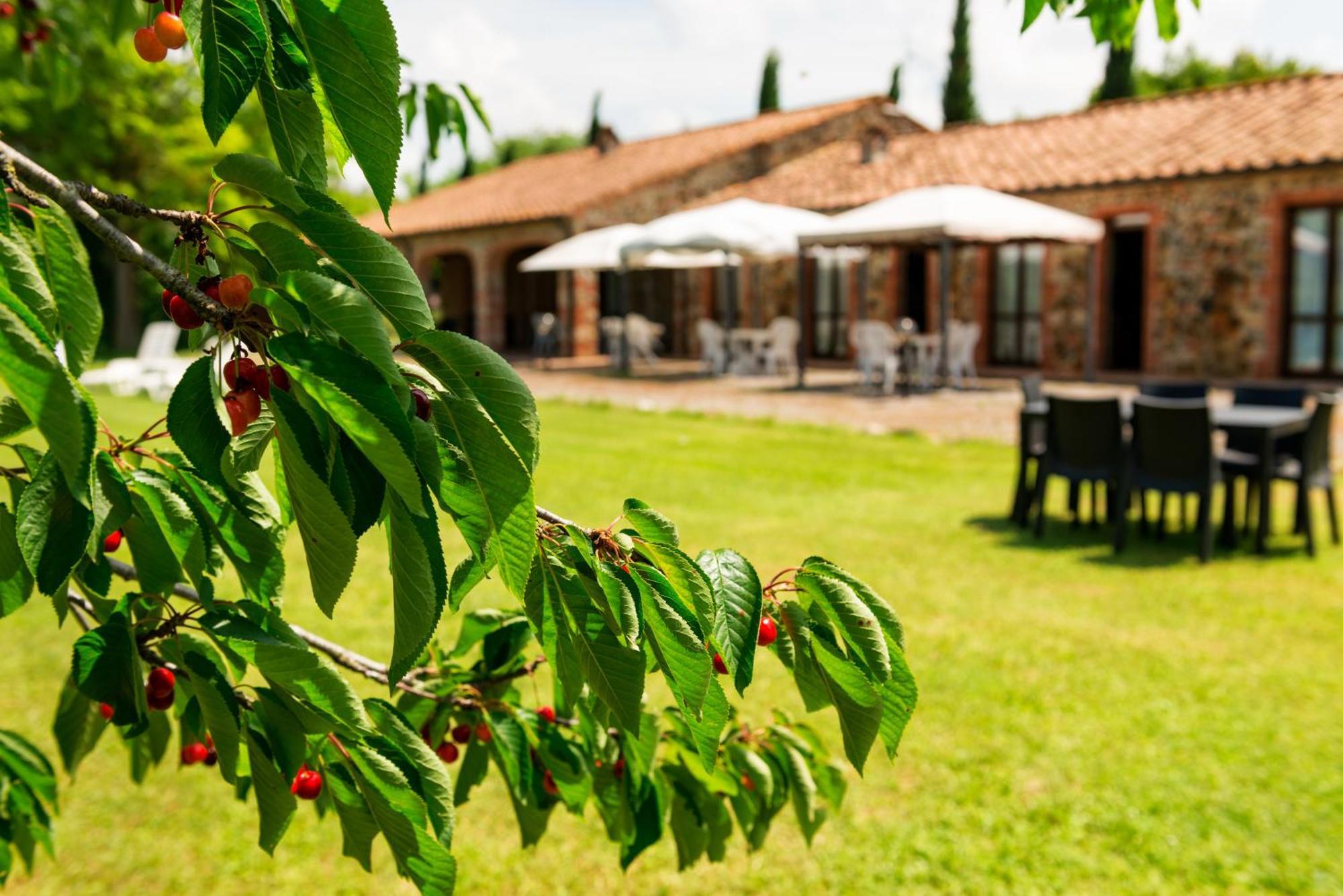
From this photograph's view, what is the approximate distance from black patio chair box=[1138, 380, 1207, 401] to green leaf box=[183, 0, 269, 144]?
764 cm

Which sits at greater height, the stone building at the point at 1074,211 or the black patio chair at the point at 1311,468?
the stone building at the point at 1074,211

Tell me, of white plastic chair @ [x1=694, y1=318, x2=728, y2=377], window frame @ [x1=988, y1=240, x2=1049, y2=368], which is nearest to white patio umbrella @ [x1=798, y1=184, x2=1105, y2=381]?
window frame @ [x1=988, y1=240, x2=1049, y2=368]

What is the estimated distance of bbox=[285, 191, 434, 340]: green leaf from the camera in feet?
2.36

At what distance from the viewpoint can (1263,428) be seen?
641cm

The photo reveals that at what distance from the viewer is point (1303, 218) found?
48.2 feet

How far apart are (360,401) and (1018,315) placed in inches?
698

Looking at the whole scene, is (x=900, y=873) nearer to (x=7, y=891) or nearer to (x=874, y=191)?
(x=7, y=891)

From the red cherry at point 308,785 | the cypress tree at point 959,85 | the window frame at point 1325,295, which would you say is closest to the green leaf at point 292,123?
the red cherry at point 308,785

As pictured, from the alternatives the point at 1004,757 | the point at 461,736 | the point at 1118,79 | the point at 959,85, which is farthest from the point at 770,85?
the point at 461,736

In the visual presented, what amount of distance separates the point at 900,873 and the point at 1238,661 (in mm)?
2306

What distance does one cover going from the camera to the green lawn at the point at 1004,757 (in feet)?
10.7

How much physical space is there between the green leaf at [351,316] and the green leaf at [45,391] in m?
0.13

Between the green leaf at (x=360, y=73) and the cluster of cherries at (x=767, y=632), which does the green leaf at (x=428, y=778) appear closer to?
the cluster of cherries at (x=767, y=632)

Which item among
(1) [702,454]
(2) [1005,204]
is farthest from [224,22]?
(2) [1005,204]
